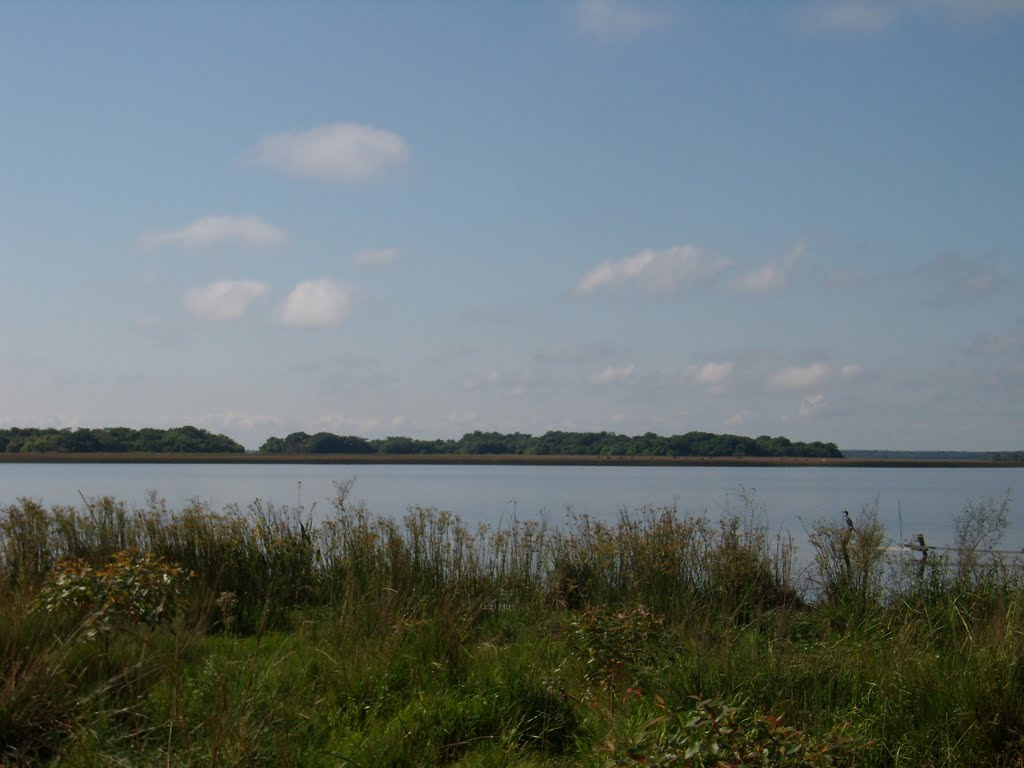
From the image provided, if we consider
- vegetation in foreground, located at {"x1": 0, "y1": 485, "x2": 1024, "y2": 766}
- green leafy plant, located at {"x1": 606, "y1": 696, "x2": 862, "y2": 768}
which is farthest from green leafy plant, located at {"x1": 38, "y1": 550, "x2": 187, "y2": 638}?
green leafy plant, located at {"x1": 606, "y1": 696, "x2": 862, "y2": 768}

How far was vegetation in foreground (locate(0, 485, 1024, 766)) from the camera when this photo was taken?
5.26 meters

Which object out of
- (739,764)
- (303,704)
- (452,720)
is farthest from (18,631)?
(739,764)

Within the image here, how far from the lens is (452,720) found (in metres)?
5.99

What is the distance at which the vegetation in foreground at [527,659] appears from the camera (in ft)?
17.3

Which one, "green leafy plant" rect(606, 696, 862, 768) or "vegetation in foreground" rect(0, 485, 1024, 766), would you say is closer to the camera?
"green leafy plant" rect(606, 696, 862, 768)

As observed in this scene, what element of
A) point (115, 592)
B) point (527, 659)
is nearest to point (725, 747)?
point (527, 659)

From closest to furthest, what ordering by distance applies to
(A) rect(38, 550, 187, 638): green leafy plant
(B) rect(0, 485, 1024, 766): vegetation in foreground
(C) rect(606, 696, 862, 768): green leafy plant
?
(C) rect(606, 696, 862, 768): green leafy plant
(B) rect(0, 485, 1024, 766): vegetation in foreground
(A) rect(38, 550, 187, 638): green leafy plant

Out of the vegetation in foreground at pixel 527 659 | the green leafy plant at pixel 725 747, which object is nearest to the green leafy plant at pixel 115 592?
the vegetation in foreground at pixel 527 659

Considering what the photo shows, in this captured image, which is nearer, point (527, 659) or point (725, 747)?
point (725, 747)

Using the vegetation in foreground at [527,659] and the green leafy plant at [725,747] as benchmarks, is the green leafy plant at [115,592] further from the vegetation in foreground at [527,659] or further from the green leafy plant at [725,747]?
the green leafy plant at [725,747]

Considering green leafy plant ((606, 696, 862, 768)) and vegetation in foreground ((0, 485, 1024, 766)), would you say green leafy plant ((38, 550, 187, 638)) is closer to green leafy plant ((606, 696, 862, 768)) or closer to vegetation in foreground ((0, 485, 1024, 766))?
vegetation in foreground ((0, 485, 1024, 766))

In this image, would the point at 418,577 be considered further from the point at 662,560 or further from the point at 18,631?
the point at 18,631

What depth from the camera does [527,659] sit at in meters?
6.94

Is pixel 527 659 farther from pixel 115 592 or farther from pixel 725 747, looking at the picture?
pixel 115 592
